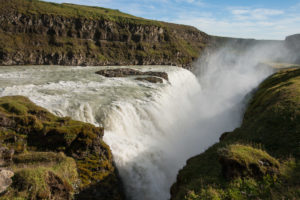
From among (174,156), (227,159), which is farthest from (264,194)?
(174,156)

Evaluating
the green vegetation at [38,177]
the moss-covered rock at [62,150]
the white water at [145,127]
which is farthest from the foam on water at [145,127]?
the green vegetation at [38,177]

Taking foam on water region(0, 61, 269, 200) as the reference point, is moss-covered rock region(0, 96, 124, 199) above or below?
above

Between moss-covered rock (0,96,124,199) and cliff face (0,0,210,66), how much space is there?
2217 inches

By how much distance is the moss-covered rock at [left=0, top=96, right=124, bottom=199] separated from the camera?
9.99 metres

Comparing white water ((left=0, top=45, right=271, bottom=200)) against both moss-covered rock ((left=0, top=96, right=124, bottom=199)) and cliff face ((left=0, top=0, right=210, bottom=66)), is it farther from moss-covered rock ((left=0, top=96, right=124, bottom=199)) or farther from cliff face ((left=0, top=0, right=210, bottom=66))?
cliff face ((left=0, top=0, right=210, bottom=66))

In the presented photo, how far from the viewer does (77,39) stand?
81.5 m

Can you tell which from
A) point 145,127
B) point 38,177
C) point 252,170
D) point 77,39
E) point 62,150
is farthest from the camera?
point 77,39

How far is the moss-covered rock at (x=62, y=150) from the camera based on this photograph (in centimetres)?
999

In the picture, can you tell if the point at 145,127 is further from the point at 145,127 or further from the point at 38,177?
the point at 38,177

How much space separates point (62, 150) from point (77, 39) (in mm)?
77221

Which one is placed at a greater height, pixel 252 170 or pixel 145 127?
pixel 252 170

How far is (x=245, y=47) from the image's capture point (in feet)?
582

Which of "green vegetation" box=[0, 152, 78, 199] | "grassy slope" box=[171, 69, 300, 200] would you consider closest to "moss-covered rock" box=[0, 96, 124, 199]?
"green vegetation" box=[0, 152, 78, 199]

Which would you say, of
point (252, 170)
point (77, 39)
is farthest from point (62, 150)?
point (77, 39)
